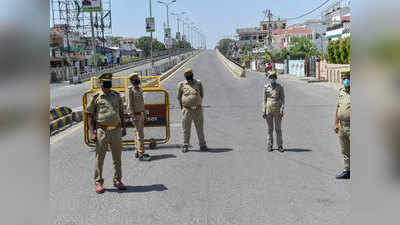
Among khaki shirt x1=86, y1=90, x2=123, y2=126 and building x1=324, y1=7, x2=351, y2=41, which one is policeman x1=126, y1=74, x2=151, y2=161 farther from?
building x1=324, y1=7, x2=351, y2=41

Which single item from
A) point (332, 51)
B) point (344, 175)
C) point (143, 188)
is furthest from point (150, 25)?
point (344, 175)

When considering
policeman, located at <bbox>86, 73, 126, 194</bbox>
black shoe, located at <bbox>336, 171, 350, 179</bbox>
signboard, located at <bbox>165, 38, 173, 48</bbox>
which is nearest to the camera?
policeman, located at <bbox>86, 73, 126, 194</bbox>

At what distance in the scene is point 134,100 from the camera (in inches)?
361

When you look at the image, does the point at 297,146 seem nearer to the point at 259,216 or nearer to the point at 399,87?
the point at 259,216

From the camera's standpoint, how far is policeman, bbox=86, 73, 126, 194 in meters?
6.66

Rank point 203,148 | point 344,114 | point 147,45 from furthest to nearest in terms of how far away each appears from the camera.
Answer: point 147,45 < point 203,148 < point 344,114

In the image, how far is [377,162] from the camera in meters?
2.28

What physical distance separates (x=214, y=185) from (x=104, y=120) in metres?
1.93

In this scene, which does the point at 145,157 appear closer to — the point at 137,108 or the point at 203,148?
the point at 137,108

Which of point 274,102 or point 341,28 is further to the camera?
point 341,28

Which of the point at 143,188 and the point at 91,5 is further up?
the point at 91,5

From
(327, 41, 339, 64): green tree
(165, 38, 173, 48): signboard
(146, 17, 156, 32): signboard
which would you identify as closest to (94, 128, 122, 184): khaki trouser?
(327, 41, 339, 64): green tree

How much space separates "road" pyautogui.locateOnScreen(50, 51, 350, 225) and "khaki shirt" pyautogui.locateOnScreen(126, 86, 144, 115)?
40.0 inches

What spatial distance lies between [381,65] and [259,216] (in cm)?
384
